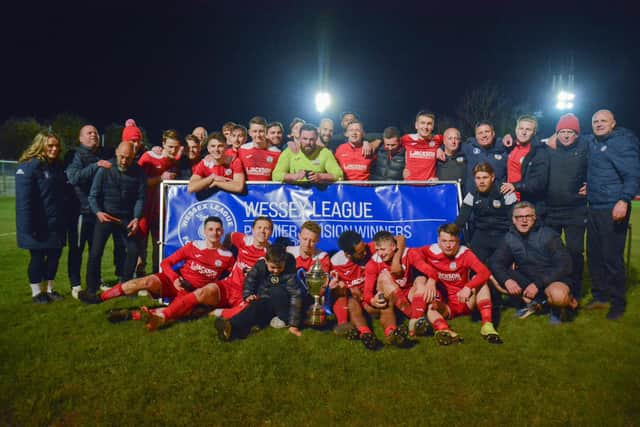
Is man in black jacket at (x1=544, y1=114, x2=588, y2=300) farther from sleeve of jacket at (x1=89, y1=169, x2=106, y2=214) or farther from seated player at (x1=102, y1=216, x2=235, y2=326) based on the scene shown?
sleeve of jacket at (x1=89, y1=169, x2=106, y2=214)

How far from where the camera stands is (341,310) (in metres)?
4.51

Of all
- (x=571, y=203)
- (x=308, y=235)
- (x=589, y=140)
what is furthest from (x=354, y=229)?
(x=589, y=140)

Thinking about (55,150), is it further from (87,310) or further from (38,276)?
(87,310)

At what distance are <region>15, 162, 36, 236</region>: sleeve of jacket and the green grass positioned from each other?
1.17m

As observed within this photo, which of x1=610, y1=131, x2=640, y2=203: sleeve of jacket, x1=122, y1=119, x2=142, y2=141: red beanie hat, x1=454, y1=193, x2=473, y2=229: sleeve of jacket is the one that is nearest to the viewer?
x1=610, y1=131, x2=640, y2=203: sleeve of jacket

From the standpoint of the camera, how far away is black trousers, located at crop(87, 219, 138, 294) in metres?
5.37

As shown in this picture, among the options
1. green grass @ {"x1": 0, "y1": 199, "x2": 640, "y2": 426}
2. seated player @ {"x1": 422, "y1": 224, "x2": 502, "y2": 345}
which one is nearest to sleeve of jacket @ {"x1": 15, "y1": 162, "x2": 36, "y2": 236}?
green grass @ {"x1": 0, "y1": 199, "x2": 640, "y2": 426}

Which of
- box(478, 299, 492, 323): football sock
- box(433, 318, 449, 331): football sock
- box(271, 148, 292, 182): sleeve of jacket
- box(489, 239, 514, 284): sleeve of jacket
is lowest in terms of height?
box(433, 318, 449, 331): football sock

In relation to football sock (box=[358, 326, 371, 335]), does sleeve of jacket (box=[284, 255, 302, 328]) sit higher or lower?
higher

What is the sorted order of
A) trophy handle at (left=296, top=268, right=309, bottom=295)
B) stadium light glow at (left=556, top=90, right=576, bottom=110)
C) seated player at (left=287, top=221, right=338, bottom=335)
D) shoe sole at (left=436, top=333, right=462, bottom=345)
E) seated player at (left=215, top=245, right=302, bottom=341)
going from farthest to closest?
stadium light glow at (left=556, top=90, right=576, bottom=110), seated player at (left=287, top=221, right=338, bottom=335), trophy handle at (left=296, top=268, right=309, bottom=295), seated player at (left=215, top=245, right=302, bottom=341), shoe sole at (left=436, top=333, right=462, bottom=345)

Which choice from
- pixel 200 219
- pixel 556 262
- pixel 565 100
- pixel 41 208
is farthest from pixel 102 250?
pixel 565 100

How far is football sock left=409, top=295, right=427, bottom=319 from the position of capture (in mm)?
4309

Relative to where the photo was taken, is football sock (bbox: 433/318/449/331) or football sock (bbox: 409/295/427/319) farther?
football sock (bbox: 409/295/427/319)

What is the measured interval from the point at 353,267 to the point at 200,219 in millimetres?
2174
